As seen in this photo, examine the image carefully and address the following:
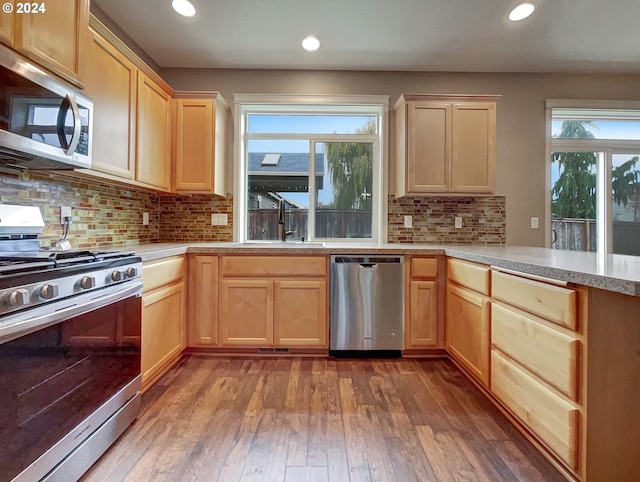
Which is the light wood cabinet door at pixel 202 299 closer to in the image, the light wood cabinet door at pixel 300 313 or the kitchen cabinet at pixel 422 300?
the light wood cabinet door at pixel 300 313

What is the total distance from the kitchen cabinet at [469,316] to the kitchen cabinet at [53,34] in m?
2.33

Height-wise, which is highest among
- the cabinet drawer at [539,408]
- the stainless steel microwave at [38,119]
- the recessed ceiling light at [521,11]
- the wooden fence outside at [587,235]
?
the recessed ceiling light at [521,11]

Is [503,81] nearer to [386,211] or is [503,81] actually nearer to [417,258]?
[386,211]

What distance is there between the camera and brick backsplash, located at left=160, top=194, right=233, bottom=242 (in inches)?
121

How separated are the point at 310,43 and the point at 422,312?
2285 millimetres

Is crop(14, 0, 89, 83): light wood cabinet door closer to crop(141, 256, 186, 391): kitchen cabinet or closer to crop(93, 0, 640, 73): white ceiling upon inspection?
crop(93, 0, 640, 73): white ceiling

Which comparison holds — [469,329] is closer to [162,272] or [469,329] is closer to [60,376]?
[162,272]

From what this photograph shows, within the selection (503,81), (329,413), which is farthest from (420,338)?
(503,81)

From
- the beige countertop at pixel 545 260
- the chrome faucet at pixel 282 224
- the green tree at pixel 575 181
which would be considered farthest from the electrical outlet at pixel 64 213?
the green tree at pixel 575 181

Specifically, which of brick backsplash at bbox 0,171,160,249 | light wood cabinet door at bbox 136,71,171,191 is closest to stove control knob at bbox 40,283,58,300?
brick backsplash at bbox 0,171,160,249

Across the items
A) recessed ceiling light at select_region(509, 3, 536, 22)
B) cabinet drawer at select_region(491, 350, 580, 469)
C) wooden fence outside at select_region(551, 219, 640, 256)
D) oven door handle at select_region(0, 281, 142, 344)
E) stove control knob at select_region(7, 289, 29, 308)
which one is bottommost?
cabinet drawer at select_region(491, 350, 580, 469)

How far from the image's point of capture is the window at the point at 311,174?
10.6ft

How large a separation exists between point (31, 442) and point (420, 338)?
7.30 ft

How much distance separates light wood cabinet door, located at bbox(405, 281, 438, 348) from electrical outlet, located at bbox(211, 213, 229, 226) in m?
1.76
